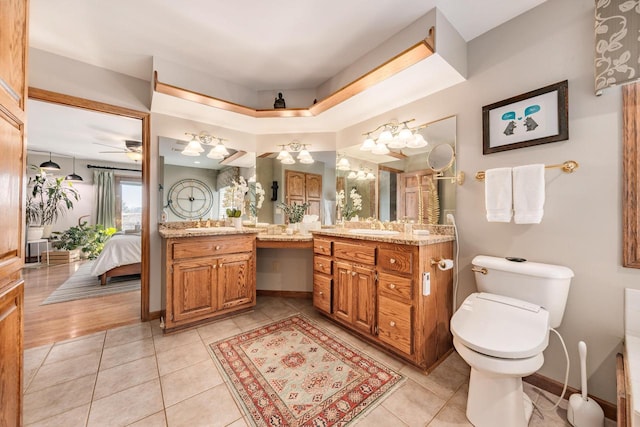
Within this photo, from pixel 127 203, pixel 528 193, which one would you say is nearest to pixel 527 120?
pixel 528 193

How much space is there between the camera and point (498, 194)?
5.47ft

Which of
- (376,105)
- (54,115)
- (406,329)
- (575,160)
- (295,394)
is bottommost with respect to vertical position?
(295,394)

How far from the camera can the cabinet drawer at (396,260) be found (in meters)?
1.71

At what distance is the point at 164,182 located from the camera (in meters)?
2.64

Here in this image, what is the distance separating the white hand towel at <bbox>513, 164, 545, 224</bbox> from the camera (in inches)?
59.7

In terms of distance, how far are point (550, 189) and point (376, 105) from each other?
5.10ft

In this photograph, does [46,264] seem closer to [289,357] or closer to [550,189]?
[289,357]

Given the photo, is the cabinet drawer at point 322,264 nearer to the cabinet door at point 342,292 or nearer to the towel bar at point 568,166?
the cabinet door at point 342,292

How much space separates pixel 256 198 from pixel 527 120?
8.86ft

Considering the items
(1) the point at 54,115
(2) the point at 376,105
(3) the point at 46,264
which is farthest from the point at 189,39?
(3) the point at 46,264

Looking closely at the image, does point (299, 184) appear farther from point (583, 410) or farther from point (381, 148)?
point (583, 410)

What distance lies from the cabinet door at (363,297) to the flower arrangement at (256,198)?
5.23ft

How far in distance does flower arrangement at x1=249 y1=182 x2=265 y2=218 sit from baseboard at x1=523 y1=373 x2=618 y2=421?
9.54 feet

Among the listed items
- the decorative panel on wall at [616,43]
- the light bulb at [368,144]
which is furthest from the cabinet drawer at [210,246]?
the decorative panel on wall at [616,43]
